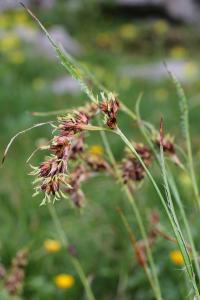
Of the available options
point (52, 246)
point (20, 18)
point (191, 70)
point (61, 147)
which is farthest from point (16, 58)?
point (61, 147)

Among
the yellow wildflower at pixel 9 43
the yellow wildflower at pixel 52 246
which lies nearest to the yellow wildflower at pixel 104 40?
the yellow wildflower at pixel 9 43

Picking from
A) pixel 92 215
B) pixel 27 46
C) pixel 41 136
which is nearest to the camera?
pixel 92 215

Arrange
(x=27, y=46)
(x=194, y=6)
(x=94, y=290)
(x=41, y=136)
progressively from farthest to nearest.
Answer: (x=194, y=6) → (x=27, y=46) → (x=41, y=136) → (x=94, y=290)

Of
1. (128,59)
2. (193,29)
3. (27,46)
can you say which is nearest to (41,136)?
(27,46)

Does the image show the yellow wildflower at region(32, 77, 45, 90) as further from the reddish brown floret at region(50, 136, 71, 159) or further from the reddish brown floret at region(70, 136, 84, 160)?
the reddish brown floret at region(50, 136, 71, 159)

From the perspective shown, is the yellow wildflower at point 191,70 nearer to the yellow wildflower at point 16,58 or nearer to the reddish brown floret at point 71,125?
the yellow wildflower at point 16,58

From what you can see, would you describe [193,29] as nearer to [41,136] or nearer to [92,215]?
[41,136]

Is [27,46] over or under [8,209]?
over
